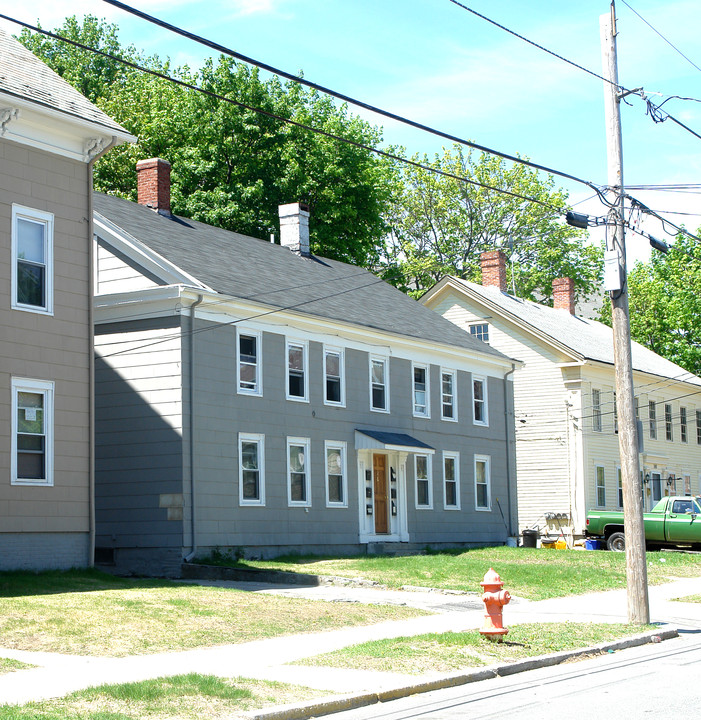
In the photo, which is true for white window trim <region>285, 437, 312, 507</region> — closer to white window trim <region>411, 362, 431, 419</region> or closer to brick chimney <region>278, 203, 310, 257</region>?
white window trim <region>411, 362, 431, 419</region>

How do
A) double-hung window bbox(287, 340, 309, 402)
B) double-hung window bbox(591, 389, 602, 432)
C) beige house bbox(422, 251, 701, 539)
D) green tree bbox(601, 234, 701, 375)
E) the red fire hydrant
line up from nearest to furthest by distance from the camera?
the red fire hydrant → double-hung window bbox(287, 340, 309, 402) → beige house bbox(422, 251, 701, 539) → double-hung window bbox(591, 389, 602, 432) → green tree bbox(601, 234, 701, 375)

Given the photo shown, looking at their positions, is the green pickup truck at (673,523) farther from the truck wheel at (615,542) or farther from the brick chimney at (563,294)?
the brick chimney at (563,294)

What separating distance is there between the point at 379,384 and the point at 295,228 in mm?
6347

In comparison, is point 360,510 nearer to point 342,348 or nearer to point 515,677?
point 342,348

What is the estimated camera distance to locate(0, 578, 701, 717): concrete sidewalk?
10398mm

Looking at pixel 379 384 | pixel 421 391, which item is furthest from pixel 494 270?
pixel 379 384

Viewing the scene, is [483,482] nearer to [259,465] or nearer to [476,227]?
[259,465]

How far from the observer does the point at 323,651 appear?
1273cm

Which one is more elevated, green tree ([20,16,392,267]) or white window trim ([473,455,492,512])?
green tree ([20,16,392,267])

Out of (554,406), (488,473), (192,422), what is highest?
(554,406)

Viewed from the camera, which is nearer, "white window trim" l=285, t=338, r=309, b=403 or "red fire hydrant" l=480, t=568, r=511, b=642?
"red fire hydrant" l=480, t=568, r=511, b=642

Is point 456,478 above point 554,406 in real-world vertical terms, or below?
below

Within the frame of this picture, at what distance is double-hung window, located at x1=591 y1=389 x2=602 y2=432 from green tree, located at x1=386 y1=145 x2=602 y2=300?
17.2 metres

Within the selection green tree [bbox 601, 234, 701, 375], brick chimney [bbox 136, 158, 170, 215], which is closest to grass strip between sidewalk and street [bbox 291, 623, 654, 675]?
brick chimney [bbox 136, 158, 170, 215]
